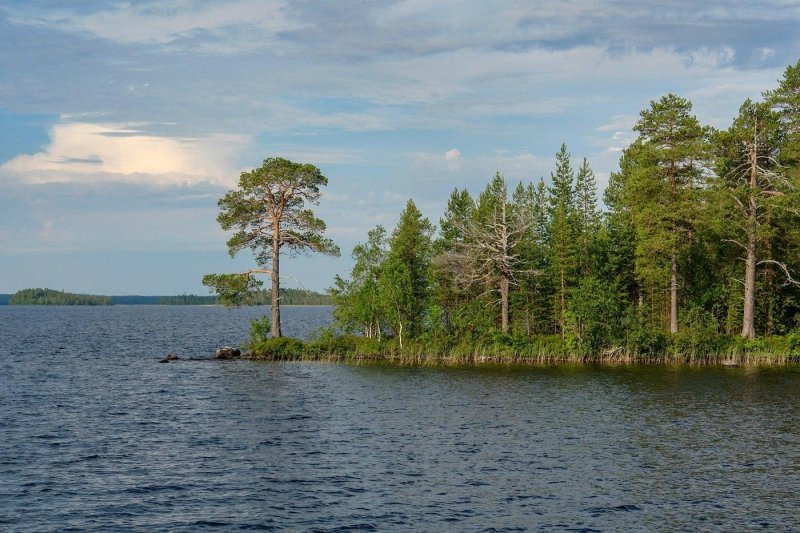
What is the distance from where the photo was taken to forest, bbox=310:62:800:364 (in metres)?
68.8

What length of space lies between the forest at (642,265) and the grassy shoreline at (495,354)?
0.93 ft

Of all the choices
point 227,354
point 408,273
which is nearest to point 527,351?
point 408,273

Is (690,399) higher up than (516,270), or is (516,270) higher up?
(516,270)

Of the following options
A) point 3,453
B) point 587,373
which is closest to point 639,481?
point 3,453

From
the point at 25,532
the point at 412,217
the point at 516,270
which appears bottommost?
the point at 25,532

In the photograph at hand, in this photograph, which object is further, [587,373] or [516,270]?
[516,270]

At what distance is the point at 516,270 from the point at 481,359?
1064cm

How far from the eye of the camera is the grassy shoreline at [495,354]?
66.7 m

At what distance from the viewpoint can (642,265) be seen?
7600cm

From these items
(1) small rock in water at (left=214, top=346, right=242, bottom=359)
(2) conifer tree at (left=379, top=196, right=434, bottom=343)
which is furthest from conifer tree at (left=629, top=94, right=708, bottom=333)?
(1) small rock in water at (left=214, top=346, right=242, bottom=359)

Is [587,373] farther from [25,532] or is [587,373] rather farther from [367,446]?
[25,532]

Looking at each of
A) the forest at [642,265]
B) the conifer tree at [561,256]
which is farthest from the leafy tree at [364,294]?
the conifer tree at [561,256]

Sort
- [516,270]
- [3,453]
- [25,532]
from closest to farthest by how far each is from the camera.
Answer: [25,532] → [3,453] → [516,270]

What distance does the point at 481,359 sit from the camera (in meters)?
69.8
